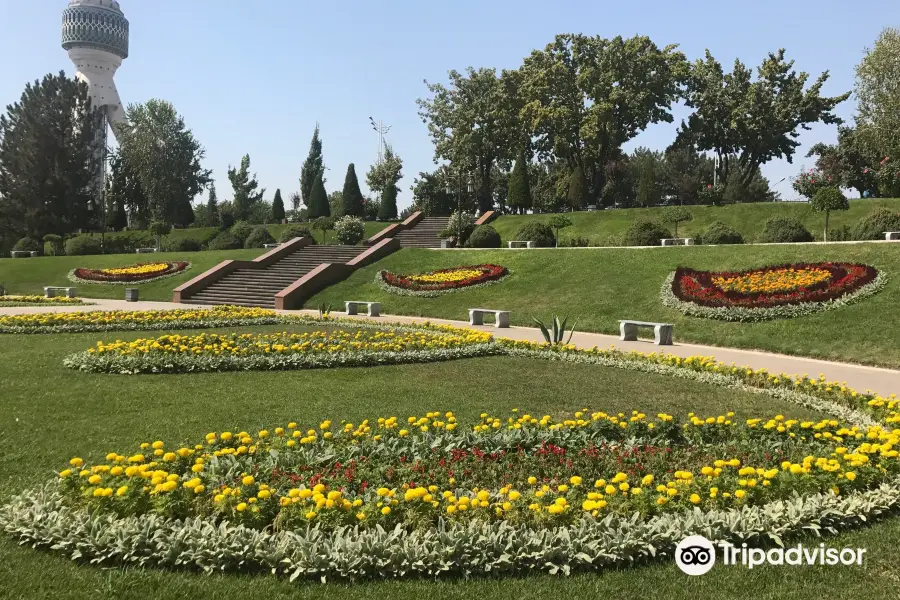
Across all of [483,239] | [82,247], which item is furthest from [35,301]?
[82,247]

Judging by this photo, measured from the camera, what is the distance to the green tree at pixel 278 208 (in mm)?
56031

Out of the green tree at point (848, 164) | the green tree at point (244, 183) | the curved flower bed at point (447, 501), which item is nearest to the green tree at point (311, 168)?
the green tree at point (244, 183)

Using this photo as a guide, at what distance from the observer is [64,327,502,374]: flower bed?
10.5 metres

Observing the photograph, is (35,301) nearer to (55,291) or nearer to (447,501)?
(55,291)

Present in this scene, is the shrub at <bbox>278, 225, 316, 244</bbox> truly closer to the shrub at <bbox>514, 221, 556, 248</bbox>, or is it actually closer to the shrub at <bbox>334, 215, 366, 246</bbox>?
the shrub at <bbox>334, 215, 366, 246</bbox>

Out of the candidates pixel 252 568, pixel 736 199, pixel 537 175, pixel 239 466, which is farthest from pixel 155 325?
pixel 537 175

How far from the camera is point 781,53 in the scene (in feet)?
153

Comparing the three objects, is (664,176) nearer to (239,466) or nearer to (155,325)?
(155,325)

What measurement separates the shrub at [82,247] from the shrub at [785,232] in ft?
138

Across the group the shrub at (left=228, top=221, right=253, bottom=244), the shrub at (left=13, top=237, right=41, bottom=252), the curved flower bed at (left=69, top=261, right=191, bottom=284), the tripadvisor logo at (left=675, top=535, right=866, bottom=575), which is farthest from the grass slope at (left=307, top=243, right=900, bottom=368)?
the shrub at (left=13, top=237, right=41, bottom=252)

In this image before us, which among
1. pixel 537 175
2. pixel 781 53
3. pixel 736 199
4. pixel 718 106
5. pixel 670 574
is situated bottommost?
pixel 670 574

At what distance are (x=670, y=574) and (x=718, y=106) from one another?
168ft

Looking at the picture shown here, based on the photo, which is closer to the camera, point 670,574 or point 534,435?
point 670,574

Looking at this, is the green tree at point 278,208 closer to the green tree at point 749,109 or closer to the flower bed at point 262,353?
the green tree at point 749,109
